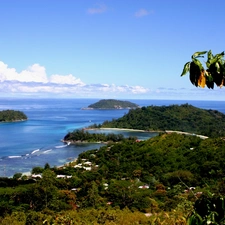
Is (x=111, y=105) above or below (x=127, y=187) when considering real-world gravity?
above

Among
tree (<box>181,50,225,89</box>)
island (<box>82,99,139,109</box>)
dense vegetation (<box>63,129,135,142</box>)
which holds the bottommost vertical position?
dense vegetation (<box>63,129,135,142</box>)

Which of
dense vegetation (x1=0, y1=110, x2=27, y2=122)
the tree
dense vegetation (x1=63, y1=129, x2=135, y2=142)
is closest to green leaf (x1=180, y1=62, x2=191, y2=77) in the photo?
the tree

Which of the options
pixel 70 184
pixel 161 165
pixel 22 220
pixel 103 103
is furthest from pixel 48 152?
pixel 103 103

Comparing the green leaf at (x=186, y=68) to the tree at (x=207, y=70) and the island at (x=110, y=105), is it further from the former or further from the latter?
the island at (x=110, y=105)

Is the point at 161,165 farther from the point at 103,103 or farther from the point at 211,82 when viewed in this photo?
the point at 103,103

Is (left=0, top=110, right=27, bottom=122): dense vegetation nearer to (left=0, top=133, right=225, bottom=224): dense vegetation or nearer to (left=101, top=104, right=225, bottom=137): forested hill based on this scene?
(left=101, top=104, right=225, bottom=137): forested hill

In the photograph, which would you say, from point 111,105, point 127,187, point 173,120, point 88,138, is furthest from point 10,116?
point 127,187

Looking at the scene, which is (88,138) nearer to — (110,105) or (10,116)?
(10,116)
